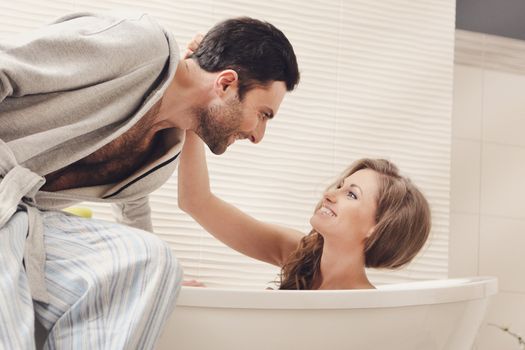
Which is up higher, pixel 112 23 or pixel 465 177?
pixel 112 23

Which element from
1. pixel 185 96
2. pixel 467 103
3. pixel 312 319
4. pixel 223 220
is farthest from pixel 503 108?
pixel 312 319

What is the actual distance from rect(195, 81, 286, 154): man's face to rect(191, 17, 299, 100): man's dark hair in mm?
30

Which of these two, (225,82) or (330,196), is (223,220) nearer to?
(330,196)

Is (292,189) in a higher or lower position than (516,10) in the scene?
lower

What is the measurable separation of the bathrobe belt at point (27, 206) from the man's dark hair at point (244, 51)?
73 centimetres

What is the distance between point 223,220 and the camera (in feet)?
7.45

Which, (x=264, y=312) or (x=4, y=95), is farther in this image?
(x=264, y=312)

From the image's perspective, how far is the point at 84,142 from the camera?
1.43 metres

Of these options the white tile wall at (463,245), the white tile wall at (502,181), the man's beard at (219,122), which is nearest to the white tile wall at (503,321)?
the white tile wall at (463,245)

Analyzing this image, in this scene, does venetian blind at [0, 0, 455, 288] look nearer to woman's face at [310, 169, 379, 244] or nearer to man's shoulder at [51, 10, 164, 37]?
woman's face at [310, 169, 379, 244]

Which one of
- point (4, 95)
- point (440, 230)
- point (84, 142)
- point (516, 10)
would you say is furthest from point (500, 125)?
point (4, 95)

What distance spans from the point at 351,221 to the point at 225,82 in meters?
0.57

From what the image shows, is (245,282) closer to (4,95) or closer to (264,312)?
(264,312)

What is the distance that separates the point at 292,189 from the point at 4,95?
5.07 feet
